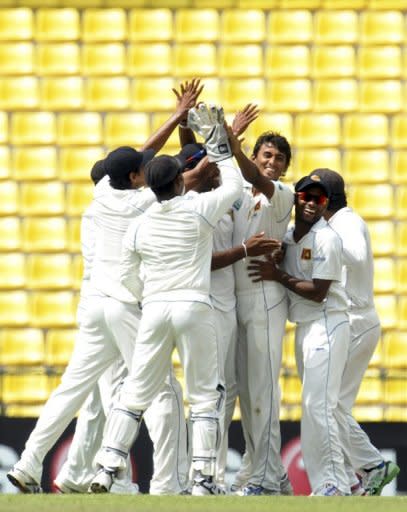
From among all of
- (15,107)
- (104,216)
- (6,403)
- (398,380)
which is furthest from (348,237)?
(15,107)

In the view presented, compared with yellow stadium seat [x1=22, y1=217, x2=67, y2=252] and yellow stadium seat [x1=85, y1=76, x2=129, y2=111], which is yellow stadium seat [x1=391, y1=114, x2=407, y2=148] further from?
yellow stadium seat [x1=22, y1=217, x2=67, y2=252]

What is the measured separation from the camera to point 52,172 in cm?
1179

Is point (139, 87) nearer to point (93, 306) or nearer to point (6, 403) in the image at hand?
point (6, 403)

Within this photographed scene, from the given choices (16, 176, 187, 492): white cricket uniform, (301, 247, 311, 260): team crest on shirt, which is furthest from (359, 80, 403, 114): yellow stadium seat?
(16, 176, 187, 492): white cricket uniform

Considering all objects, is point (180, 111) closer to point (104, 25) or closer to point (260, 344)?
point (260, 344)

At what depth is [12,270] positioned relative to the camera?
11.5m

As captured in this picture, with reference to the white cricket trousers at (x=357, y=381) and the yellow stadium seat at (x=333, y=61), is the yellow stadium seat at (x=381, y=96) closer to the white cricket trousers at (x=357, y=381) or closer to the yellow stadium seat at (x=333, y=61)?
the yellow stadium seat at (x=333, y=61)

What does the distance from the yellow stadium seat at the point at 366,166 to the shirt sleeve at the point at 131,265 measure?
4.54 m

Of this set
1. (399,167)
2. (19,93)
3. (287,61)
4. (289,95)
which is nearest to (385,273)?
(399,167)

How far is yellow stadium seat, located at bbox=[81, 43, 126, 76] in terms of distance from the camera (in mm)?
12000

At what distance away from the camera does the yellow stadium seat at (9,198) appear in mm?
11676

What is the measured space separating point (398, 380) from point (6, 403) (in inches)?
111

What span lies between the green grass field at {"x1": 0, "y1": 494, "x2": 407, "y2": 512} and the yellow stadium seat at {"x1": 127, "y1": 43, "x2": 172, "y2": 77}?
18.2ft

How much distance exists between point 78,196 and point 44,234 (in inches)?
16.2
